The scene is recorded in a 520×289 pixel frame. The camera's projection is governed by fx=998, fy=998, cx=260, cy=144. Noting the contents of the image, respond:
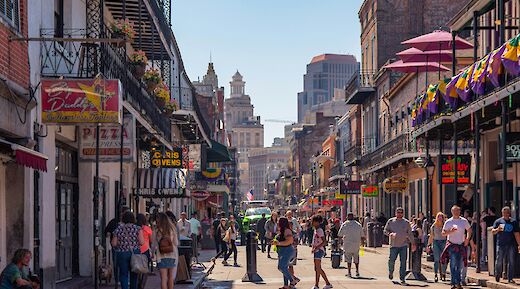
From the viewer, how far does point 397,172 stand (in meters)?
48.4

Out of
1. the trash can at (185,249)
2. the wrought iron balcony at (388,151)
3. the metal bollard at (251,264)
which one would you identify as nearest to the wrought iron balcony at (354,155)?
the wrought iron balcony at (388,151)

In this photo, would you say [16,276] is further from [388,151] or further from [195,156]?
[195,156]

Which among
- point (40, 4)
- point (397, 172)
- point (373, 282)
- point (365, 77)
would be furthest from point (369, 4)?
point (40, 4)

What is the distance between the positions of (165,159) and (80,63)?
14.5 m

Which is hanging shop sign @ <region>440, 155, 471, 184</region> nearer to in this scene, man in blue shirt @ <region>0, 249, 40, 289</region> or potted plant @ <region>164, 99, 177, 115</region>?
potted plant @ <region>164, 99, 177, 115</region>

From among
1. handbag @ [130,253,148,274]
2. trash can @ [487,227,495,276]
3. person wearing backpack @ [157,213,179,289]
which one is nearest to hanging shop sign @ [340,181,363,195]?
trash can @ [487,227,495,276]

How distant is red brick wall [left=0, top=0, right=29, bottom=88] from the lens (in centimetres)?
1392

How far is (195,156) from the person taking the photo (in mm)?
51031

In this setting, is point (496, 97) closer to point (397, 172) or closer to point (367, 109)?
point (397, 172)

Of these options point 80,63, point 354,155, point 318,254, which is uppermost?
point 80,63

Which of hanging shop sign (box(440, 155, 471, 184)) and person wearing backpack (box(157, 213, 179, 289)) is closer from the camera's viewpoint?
person wearing backpack (box(157, 213, 179, 289))

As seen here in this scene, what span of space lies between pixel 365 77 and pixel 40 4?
4073 cm

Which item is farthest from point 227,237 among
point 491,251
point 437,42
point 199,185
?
point 199,185

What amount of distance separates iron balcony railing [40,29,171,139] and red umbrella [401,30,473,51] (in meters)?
9.60
